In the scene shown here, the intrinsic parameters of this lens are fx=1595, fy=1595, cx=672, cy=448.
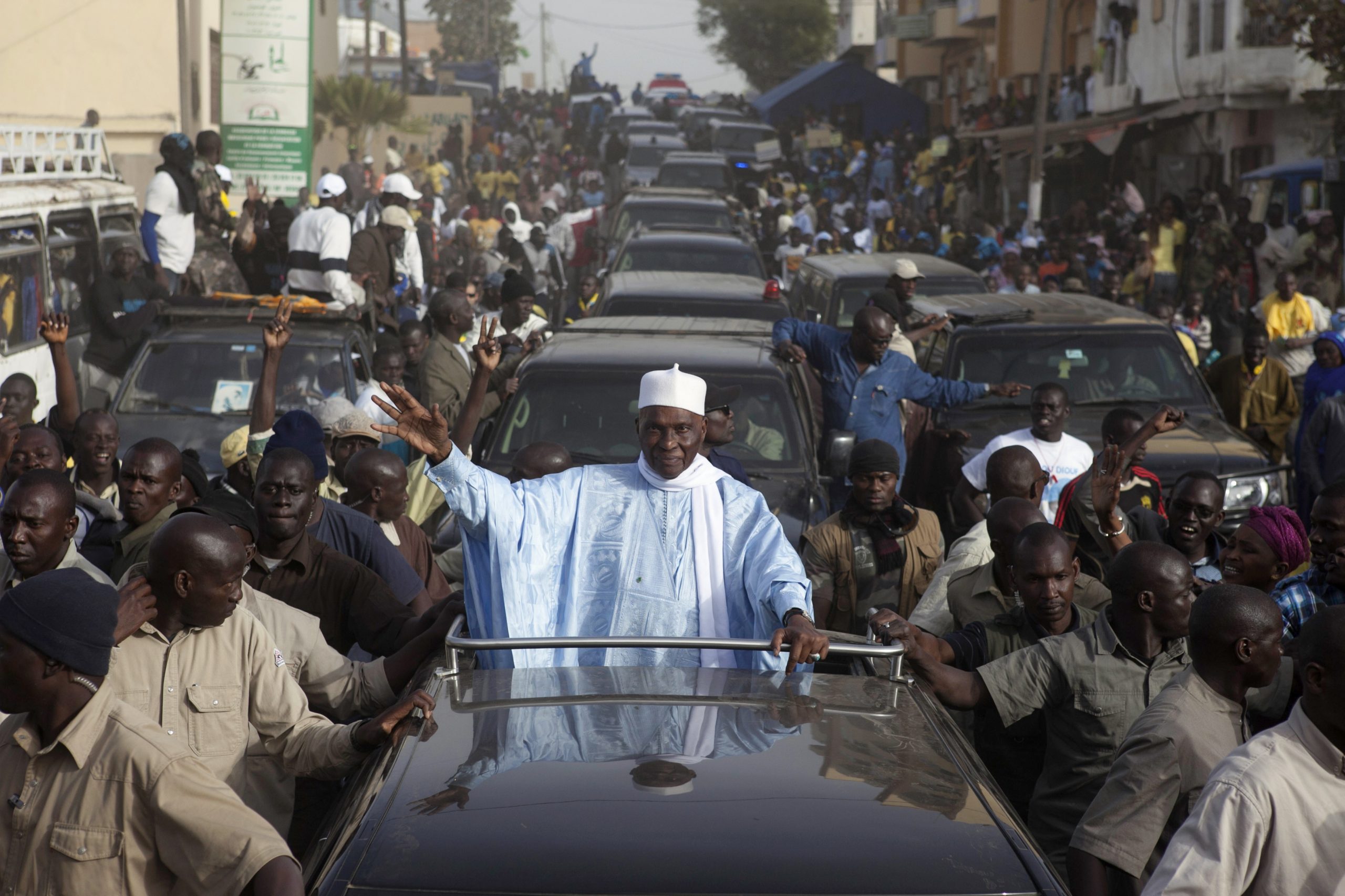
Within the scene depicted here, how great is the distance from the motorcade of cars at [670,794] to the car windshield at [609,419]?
3.95 m

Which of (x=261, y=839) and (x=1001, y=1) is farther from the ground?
(x=1001, y=1)

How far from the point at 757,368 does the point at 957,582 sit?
279cm

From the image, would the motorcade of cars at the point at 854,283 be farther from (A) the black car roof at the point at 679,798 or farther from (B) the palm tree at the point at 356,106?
(B) the palm tree at the point at 356,106

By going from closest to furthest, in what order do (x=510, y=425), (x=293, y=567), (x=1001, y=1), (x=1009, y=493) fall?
1. (x=293, y=567)
2. (x=1009, y=493)
3. (x=510, y=425)
4. (x=1001, y=1)

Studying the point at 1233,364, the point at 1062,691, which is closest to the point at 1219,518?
the point at 1062,691

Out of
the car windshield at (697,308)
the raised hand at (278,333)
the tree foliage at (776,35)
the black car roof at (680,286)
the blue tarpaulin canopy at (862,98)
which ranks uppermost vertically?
the tree foliage at (776,35)

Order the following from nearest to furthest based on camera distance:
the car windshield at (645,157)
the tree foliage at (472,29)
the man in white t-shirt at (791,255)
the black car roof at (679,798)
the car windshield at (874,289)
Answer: the black car roof at (679,798), the car windshield at (874,289), the man in white t-shirt at (791,255), the car windshield at (645,157), the tree foliage at (472,29)

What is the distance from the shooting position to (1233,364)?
10.7 metres

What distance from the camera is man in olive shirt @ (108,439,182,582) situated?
518 cm

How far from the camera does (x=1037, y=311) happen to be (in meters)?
10.1

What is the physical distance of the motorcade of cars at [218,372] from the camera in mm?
9109

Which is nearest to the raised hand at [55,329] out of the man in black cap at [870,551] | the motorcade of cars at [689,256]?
the man in black cap at [870,551]

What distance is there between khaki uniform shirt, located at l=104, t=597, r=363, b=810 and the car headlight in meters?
6.07

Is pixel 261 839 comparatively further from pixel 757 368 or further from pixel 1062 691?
pixel 757 368
